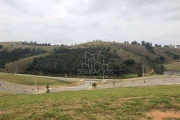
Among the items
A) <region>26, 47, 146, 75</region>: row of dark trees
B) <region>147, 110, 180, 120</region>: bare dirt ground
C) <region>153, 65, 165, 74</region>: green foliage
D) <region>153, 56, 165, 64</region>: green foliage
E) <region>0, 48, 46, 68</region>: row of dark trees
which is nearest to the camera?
<region>147, 110, 180, 120</region>: bare dirt ground

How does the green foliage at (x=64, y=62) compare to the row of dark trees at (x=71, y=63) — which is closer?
the row of dark trees at (x=71, y=63)

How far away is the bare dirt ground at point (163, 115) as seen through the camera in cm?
705

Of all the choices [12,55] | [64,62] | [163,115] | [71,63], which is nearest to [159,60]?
[71,63]

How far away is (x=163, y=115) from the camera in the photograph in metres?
7.35

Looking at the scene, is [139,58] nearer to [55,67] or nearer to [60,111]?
[55,67]

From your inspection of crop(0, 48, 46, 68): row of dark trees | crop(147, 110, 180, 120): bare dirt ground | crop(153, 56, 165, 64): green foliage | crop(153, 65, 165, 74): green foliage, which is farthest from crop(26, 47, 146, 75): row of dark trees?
crop(147, 110, 180, 120): bare dirt ground

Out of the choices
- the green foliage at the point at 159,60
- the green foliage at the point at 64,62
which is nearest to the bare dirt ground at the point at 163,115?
the green foliage at the point at 64,62

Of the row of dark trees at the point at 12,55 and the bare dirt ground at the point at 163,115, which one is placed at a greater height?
the row of dark trees at the point at 12,55

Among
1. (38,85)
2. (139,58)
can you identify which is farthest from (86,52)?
(38,85)

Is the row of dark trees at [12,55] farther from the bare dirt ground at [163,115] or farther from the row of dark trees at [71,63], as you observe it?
the bare dirt ground at [163,115]

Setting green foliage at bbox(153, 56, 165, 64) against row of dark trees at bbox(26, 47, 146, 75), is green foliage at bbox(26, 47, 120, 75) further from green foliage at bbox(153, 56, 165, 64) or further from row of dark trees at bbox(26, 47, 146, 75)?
green foliage at bbox(153, 56, 165, 64)

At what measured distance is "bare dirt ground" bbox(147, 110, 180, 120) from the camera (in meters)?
7.05

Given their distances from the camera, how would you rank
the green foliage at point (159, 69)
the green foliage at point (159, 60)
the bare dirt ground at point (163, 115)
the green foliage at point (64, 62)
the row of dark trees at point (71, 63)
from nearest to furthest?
1. the bare dirt ground at point (163, 115)
2. the row of dark trees at point (71, 63)
3. the green foliage at point (64, 62)
4. the green foliage at point (159, 69)
5. the green foliage at point (159, 60)

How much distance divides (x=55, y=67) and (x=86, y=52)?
736 inches
